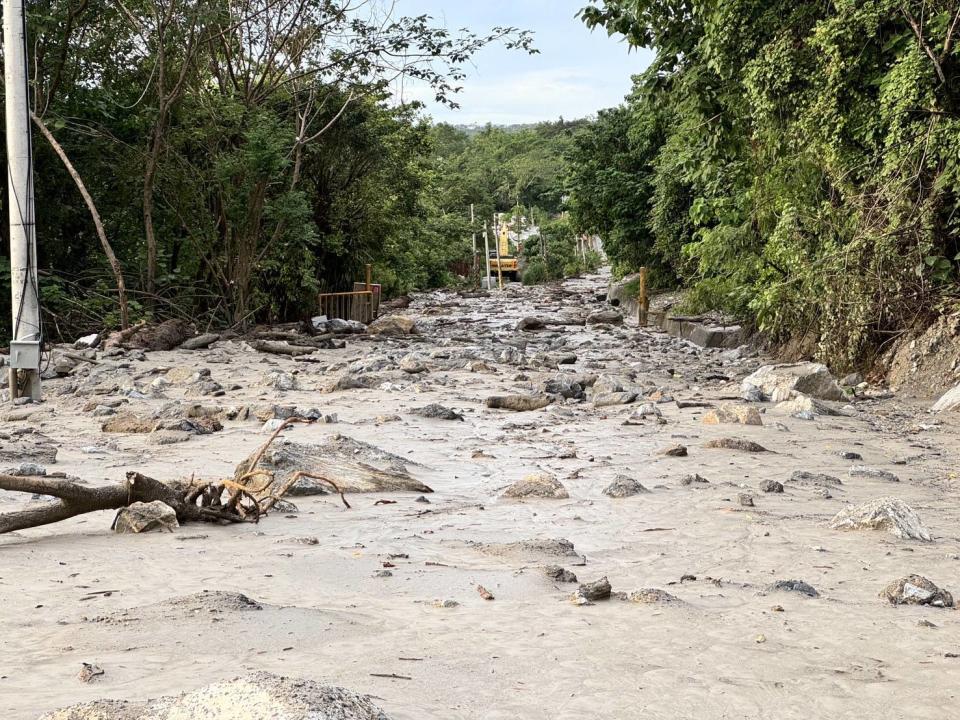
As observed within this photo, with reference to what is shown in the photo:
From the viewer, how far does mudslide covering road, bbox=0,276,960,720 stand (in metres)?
2.65

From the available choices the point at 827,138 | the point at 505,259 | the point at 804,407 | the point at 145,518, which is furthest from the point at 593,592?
the point at 505,259

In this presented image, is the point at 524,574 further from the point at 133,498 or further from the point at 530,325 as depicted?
the point at 530,325

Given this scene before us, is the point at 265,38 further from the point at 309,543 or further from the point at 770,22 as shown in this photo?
the point at 309,543

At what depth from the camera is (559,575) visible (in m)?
3.89

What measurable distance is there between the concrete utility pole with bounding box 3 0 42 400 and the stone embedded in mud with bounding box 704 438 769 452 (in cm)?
659

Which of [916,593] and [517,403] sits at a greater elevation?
[916,593]

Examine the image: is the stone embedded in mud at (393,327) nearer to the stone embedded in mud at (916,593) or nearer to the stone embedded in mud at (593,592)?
the stone embedded in mud at (593,592)

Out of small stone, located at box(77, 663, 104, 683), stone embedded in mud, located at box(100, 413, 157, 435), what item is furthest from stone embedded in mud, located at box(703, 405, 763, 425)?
small stone, located at box(77, 663, 104, 683)

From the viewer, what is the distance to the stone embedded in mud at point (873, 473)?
6.16 metres

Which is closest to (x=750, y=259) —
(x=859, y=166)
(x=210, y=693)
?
(x=859, y=166)

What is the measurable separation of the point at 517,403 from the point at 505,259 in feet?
153

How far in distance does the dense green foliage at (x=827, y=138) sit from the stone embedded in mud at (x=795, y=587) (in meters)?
6.84

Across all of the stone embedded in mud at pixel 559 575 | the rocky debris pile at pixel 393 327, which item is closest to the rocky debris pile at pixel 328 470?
the stone embedded in mud at pixel 559 575

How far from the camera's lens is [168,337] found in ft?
50.0
